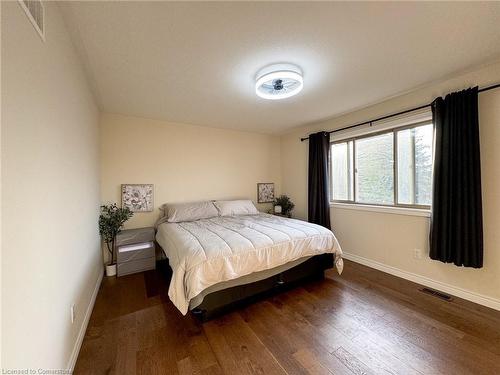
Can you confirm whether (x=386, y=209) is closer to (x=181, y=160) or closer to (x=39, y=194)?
(x=181, y=160)

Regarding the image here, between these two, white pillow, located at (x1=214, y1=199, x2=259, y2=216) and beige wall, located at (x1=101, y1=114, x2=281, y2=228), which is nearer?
beige wall, located at (x1=101, y1=114, x2=281, y2=228)

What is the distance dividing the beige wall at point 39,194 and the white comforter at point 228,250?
0.69m

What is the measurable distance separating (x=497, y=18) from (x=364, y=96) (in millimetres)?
1176

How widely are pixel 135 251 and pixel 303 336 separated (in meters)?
2.34

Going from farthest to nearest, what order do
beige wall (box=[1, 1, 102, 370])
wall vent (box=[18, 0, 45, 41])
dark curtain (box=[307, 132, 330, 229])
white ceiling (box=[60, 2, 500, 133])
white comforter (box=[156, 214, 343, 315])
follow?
dark curtain (box=[307, 132, 330, 229]) < white comforter (box=[156, 214, 343, 315]) < white ceiling (box=[60, 2, 500, 133]) < wall vent (box=[18, 0, 45, 41]) < beige wall (box=[1, 1, 102, 370])

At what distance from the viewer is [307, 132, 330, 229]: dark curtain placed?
334 cm

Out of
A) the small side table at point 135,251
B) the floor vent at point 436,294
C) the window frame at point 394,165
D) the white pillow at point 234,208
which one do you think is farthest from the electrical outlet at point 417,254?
the small side table at point 135,251

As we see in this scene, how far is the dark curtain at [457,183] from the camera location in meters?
1.92

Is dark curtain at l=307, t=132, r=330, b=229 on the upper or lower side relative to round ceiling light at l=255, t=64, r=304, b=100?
lower

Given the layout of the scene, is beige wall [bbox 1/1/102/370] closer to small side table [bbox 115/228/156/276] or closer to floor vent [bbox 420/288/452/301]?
small side table [bbox 115/228/156/276]

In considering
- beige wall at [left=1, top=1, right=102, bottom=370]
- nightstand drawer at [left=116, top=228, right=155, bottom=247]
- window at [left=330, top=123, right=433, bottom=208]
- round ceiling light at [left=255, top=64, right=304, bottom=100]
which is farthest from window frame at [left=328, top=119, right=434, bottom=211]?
beige wall at [left=1, top=1, right=102, bottom=370]

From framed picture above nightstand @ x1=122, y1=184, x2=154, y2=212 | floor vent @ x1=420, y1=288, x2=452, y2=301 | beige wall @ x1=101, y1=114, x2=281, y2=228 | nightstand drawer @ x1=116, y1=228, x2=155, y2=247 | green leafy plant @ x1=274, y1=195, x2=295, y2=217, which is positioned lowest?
floor vent @ x1=420, y1=288, x2=452, y2=301

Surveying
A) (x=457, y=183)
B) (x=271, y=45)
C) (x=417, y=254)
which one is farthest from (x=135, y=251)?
(x=457, y=183)

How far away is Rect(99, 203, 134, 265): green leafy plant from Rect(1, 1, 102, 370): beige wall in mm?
1223
